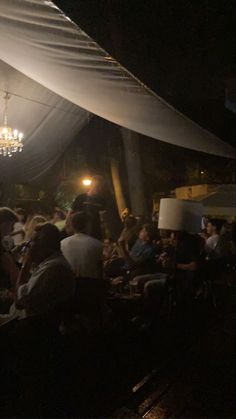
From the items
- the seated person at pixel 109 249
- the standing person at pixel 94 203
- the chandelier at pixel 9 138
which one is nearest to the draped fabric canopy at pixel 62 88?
the chandelier at pixel 9 138

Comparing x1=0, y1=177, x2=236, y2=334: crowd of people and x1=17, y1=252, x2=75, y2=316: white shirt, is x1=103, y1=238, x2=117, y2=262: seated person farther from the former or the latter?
x1=17, y1=252, x2=75, y2=316: white shirt

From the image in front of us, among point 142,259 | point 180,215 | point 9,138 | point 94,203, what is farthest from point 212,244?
point 9,138

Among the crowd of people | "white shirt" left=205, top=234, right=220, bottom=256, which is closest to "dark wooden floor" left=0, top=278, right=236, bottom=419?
the crowd of people

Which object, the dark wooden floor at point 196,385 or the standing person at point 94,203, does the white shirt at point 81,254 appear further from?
the dark wooden floor at point 196,385

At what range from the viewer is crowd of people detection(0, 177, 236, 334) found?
10.1ft

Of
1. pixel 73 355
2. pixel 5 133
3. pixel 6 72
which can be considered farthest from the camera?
pixel 5 133

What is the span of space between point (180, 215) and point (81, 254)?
1.80 meters

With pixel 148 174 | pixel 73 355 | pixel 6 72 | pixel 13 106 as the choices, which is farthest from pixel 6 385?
pixel 148 174

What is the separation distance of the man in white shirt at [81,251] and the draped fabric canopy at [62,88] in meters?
1.29

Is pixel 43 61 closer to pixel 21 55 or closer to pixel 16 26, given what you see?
pixel 21 55

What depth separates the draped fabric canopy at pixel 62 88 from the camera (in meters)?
2.56

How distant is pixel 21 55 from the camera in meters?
3.13

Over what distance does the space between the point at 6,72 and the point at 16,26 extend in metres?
2.27

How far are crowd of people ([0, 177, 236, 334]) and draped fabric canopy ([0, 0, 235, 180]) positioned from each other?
1.20m
